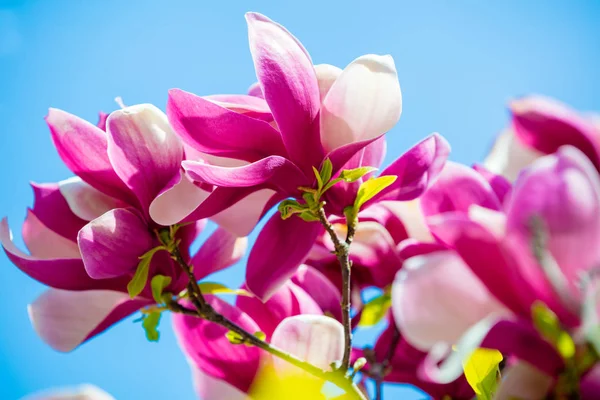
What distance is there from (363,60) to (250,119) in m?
Answer: 0.07

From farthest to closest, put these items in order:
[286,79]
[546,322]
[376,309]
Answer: [376,309]
[286,79]
[546,322]

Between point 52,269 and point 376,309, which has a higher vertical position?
point 52,269

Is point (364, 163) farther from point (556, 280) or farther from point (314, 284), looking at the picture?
point (556, 280)

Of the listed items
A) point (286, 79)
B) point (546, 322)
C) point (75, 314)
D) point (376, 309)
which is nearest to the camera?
point (546, 322)

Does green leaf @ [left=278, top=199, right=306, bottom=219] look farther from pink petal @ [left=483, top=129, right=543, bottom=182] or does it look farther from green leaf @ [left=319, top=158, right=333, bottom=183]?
pink petal @ [left=483, top=129, right=543, bottom=182]

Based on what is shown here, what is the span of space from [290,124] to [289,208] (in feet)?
0.22

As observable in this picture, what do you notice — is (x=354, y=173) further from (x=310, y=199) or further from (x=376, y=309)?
(x=376, y=309)

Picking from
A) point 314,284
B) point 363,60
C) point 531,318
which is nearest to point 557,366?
point 531,318

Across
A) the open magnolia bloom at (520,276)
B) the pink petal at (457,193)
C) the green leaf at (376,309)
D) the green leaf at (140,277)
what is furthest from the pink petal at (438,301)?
the green leaf at (376,309)

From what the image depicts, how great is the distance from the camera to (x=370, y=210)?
1.73 ft

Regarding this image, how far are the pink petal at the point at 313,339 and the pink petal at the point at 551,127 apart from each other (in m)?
0.17

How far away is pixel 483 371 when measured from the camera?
40cm

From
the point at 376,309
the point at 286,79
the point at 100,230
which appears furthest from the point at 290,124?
the point at 376,309

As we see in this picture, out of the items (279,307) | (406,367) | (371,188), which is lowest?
(406,367)
